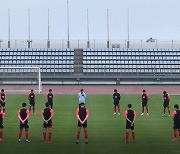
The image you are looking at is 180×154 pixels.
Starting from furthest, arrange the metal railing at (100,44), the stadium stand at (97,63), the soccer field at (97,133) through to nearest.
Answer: the metal railing at (100,44), the stadium stand at (97,63), the soccer field at (97,133)

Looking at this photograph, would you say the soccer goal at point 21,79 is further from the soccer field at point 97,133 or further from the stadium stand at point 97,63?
the soccer field at point 97,133

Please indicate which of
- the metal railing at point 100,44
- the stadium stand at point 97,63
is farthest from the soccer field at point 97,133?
the metal railing at point 100,44

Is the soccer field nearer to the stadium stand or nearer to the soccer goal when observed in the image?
the soccer goal

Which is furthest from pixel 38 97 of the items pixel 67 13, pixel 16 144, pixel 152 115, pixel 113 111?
pixel 67 13

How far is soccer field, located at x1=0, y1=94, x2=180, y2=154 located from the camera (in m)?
13.0

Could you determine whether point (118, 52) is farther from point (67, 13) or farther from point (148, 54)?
point (67, 13)

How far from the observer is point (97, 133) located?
51.5 feet

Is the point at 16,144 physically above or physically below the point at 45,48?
below

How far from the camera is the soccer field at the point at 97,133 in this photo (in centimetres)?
1298

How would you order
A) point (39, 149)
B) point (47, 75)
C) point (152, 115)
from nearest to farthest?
point (39, 149) < point (152, 115) < point (47, 75)

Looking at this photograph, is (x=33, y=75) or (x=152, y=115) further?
(x=33, y=75)

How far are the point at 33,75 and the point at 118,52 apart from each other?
11190 mm

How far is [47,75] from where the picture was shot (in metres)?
39.8

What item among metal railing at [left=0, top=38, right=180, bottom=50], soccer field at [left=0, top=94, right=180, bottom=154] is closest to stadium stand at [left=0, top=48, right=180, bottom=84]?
metal railing at [left=0, top=38, right=180, bottom=50]
